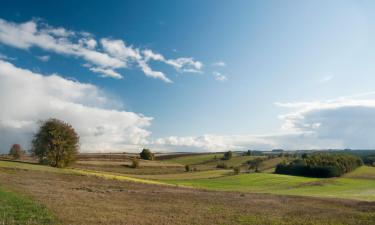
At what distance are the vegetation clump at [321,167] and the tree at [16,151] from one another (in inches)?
3588

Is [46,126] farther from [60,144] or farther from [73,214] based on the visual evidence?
[73,214]

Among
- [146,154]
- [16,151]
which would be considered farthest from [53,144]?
[146,154]

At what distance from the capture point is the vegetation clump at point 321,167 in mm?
106062

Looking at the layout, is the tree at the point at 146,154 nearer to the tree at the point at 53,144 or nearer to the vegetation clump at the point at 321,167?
the vegetation clump at the point at 321,167

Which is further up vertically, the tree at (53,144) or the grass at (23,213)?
the tree at (53,144)

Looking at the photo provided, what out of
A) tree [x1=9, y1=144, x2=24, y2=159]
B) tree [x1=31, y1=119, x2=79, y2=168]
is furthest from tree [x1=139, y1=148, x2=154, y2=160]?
tree [x1=31, y1=119, x2=79, y2=168]

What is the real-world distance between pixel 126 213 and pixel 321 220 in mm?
14554

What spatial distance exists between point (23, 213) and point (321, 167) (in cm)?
10208

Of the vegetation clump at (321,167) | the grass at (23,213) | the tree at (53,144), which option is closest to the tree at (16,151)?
the tree at (53,144)

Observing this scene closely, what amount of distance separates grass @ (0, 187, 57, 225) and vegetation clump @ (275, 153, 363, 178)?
325 ft

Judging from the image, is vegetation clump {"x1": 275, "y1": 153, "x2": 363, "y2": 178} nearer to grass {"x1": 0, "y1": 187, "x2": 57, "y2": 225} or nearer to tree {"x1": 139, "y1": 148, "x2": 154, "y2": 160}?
tree {"x1": 139, "y1": 148, "x2": 154, "y2": 160}

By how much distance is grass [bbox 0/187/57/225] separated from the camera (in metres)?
17.5

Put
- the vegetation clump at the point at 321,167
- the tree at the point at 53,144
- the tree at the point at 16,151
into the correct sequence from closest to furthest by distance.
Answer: the tree at the point at 53,144 < the vegetation clump at the point at 321,167 < the tree at the point at 16,151

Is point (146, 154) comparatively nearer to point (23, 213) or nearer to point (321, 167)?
point (321, 167)
